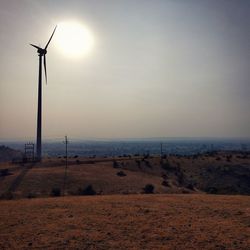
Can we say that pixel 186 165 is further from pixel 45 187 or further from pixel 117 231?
pixel 117 231

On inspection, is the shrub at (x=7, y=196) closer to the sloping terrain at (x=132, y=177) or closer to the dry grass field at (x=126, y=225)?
the sloping terrain at (x=132, y=177)

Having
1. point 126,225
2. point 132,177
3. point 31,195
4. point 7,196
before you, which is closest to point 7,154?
point 132,177

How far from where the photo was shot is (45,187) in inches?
1490

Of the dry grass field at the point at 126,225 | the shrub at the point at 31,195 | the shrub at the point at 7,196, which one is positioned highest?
the dry grass field at the point at 126,225

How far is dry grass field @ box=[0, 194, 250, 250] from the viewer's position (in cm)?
1464

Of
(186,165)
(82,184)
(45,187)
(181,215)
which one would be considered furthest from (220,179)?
(181,215)

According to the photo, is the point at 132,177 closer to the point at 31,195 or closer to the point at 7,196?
the point at 31,195

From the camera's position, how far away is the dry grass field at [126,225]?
14641 millimetres

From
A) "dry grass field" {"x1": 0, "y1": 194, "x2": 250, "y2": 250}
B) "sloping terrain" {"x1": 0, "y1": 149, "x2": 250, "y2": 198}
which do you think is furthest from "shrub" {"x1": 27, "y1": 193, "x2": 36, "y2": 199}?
"dry grass field" {"x1": 0, "y1": 194, "x2": 250, "y2": 250}

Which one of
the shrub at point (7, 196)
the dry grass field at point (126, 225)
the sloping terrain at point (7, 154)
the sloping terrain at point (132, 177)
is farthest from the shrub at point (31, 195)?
the sloping terrain at point (7, 154)

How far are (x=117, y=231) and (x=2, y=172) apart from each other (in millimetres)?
34696

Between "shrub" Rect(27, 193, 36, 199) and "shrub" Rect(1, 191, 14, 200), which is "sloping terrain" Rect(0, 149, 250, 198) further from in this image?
"shrub" Rect(1, 191, 14, 200)

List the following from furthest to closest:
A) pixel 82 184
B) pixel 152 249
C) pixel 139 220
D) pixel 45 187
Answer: pixel 82 184, pixel 45 187, pixel 139 220, pixel 152 249

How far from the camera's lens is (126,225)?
1741 centimetres
